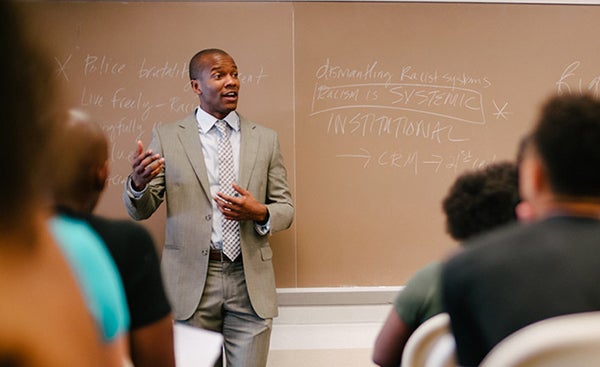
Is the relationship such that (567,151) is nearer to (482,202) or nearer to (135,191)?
(482,202)

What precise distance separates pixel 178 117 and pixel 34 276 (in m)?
2.51

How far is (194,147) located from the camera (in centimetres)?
255

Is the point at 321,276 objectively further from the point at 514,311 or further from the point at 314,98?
the point at 514,311

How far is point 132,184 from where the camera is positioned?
235cm

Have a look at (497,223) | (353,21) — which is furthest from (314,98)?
(497,223)

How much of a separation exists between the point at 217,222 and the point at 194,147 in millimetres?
329

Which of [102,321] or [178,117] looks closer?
[102,321]

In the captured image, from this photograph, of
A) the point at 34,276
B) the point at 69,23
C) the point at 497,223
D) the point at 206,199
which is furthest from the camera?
the point at 69,23

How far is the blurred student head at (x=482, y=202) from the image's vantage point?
1.35 m

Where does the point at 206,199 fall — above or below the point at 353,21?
below

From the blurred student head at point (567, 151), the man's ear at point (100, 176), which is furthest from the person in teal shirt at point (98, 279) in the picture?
the blurred student head at point (567, 151)

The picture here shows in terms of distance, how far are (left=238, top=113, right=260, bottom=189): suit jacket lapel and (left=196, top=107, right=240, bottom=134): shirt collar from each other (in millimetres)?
30

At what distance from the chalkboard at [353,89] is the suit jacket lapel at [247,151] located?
0.33m

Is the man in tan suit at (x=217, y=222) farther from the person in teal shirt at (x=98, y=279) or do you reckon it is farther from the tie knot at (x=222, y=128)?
the person in teal shirt at (x=98, y=279)
